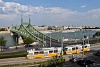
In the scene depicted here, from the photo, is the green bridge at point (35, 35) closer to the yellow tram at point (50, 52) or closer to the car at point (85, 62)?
the yellow tram at point (50, 52)

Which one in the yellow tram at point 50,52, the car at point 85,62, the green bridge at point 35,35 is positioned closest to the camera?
the car at point 85,62

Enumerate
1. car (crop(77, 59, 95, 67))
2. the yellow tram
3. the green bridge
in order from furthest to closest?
the green bridge, the yellow tram, car (crop(77, 59, 95, 67))

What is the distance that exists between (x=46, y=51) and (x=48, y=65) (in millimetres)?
16121

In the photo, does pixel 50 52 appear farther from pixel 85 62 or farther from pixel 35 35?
pixel 35 35

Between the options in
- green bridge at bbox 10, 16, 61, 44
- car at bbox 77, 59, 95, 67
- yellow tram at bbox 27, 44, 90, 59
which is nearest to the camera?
car at bbox 77, 59, 95, 67

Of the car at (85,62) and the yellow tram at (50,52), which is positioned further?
the yellow tram at (50,52)

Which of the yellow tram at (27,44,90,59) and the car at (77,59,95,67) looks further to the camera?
the yellow tram at (27,44,90,59)

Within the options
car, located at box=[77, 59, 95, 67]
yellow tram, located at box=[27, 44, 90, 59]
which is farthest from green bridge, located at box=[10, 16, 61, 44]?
car, located at box=[77, 59, 95, 67]

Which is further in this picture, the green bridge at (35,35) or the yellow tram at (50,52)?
the green bridge at (35,35)

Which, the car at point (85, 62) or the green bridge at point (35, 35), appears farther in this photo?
Result: the green bridge at point (35, 35)

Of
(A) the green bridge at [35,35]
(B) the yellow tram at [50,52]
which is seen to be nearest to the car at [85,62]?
(B) the yellow tram at [50,52]

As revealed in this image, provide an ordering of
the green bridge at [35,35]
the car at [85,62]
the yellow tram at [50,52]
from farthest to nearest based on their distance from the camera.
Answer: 1. the green bridge at [35,35]
2. the yellow tram at [50,52]
3. the car at [85,62]

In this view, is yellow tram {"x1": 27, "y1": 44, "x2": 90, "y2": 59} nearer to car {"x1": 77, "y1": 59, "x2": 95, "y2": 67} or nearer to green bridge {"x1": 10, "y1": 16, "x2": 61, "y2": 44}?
car {"x1": 77, "y1": 59, "x2": 95, "y2": 67}

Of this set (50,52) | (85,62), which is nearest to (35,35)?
(50,52)
